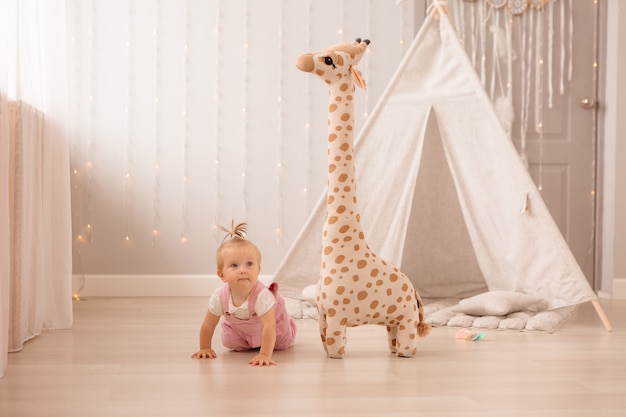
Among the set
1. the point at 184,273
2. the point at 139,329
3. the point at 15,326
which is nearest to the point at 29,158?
the point at 15,326

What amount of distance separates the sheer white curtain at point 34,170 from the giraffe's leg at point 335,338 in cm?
85

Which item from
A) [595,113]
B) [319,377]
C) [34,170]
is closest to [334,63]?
[319,377]

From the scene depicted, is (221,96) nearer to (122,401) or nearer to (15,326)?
(15,326)

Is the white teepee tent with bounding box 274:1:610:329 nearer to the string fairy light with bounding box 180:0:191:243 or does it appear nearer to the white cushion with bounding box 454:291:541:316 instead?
the white cushion with bounding box 454:291:541:316

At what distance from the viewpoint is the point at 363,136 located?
3.29m

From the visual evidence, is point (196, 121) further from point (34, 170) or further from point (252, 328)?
point (252, 328)

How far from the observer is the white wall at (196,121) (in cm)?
401

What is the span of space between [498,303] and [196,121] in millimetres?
1851

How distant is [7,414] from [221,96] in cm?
263

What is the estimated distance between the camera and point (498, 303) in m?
2.98

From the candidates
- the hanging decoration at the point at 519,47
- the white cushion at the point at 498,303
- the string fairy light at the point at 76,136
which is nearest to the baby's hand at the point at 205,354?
the white cushion at the point at 498,303

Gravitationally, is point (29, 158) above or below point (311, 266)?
above

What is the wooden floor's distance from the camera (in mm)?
1717

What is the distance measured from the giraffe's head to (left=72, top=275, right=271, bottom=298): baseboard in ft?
6.29
